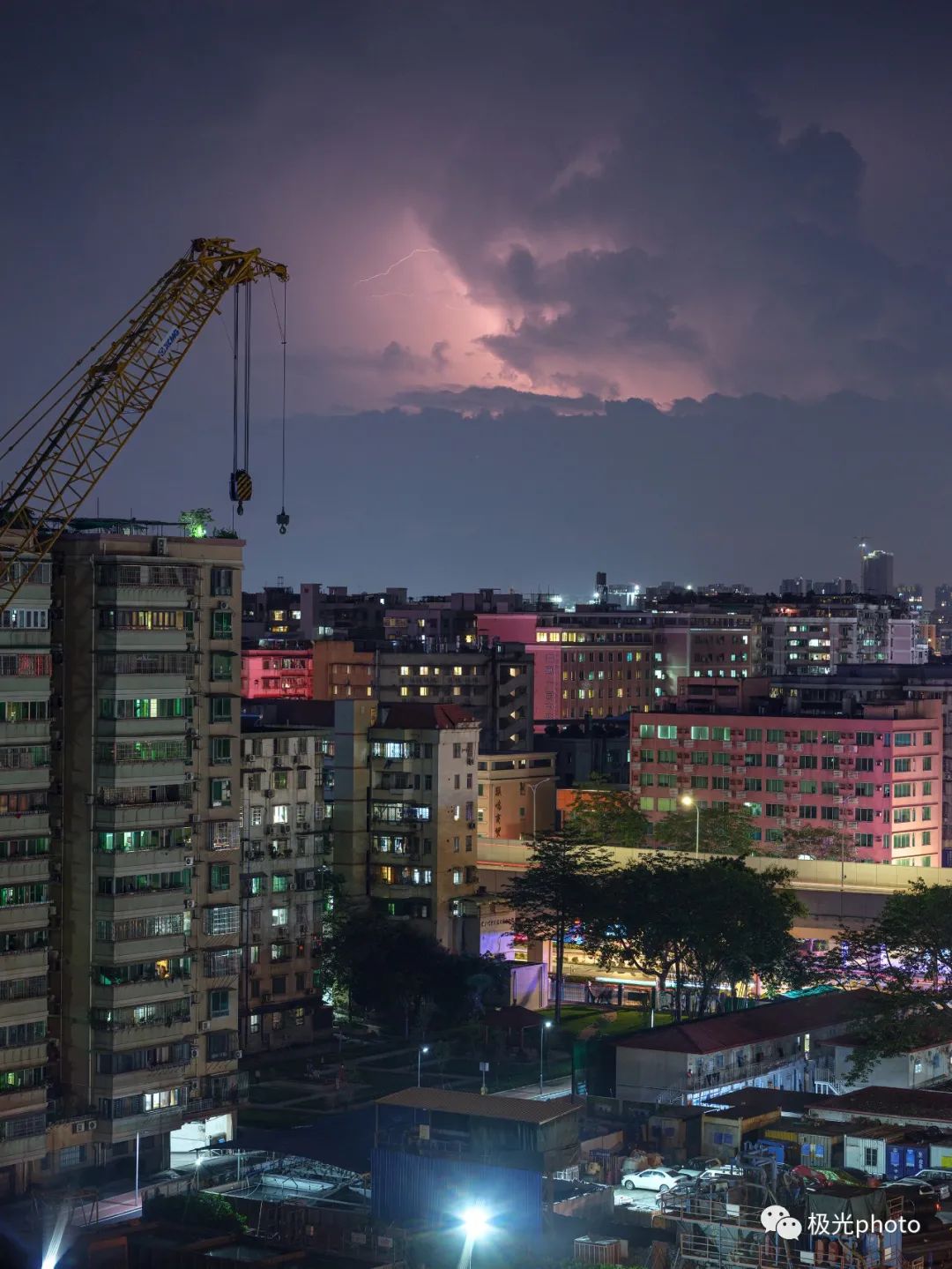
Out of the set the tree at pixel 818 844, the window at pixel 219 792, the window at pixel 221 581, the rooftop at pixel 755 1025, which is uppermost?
the window at pixel 221 581

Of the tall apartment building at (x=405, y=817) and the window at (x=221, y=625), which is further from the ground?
the window at (x=221, y=625)

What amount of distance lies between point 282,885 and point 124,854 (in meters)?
15.8

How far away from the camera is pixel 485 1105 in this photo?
46.5 metres

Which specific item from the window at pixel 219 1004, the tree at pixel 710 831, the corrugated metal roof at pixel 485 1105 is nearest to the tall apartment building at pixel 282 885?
the window at pixel 219 1004

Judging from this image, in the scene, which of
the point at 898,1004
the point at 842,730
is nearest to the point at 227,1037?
the point at 898,1004

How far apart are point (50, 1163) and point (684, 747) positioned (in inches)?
2219

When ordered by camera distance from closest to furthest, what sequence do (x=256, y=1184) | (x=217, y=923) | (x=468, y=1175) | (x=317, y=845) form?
1. (x=468, y=1175)
2. (x=256, y=1184)
3. (x=217, y=923)
4. (x=317, y=845)

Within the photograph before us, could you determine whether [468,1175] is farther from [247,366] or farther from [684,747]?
[684,747]

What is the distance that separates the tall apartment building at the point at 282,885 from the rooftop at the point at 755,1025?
14.4 metres

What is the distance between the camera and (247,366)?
62.3 meters

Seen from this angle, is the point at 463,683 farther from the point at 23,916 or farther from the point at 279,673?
the point at 23,916

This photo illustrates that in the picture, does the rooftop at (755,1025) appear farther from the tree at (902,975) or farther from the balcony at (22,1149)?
the balcony at (22,1149)

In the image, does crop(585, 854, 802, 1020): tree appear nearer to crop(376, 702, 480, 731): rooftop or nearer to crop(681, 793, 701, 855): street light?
crop(376, 702, 480, 731): rooftop

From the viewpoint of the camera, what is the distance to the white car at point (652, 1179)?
4619 centimetres
